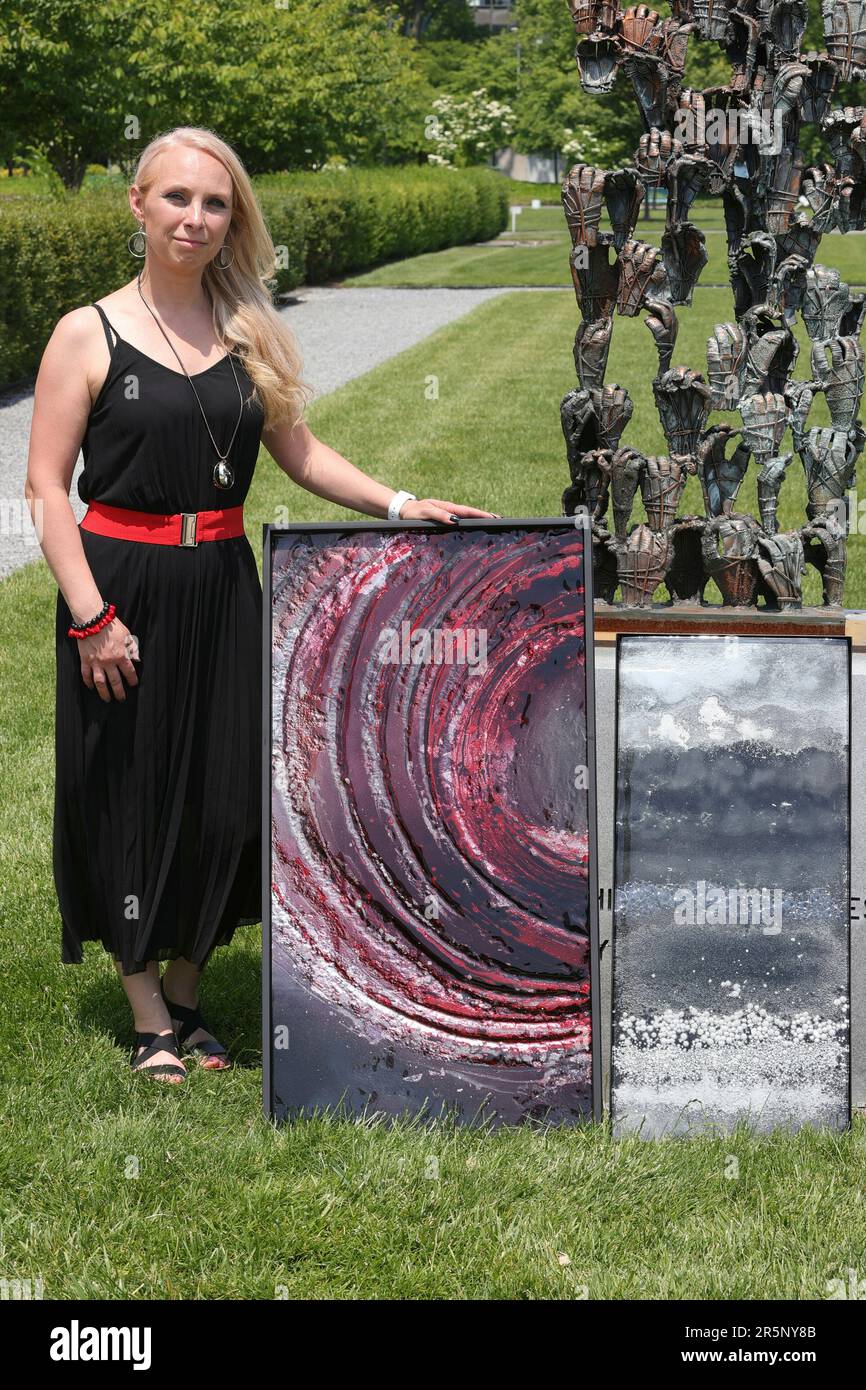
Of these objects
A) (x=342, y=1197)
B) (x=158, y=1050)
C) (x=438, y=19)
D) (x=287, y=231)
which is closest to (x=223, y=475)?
(x=158, y=1050)

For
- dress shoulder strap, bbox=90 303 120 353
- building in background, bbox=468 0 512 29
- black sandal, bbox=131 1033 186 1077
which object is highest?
building in background, bbox=468 0 512 29

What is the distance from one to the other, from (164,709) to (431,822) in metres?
0.69

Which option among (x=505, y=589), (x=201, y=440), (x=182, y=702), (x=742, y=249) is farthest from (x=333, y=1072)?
(x=742, y=249)

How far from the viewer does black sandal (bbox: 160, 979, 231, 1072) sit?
3.86 metres

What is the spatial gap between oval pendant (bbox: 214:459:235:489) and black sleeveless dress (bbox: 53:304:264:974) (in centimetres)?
2

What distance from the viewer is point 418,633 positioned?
3.44 metres

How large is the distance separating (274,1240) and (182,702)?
1.22 m

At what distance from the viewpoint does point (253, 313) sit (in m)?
3.50

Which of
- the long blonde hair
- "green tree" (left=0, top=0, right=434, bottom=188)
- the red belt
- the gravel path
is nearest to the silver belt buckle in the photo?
the red belt

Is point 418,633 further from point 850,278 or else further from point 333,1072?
point 850,278

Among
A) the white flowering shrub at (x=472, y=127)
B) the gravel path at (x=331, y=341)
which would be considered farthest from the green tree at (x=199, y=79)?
the white flowering shrub at (x=472, y=127)
